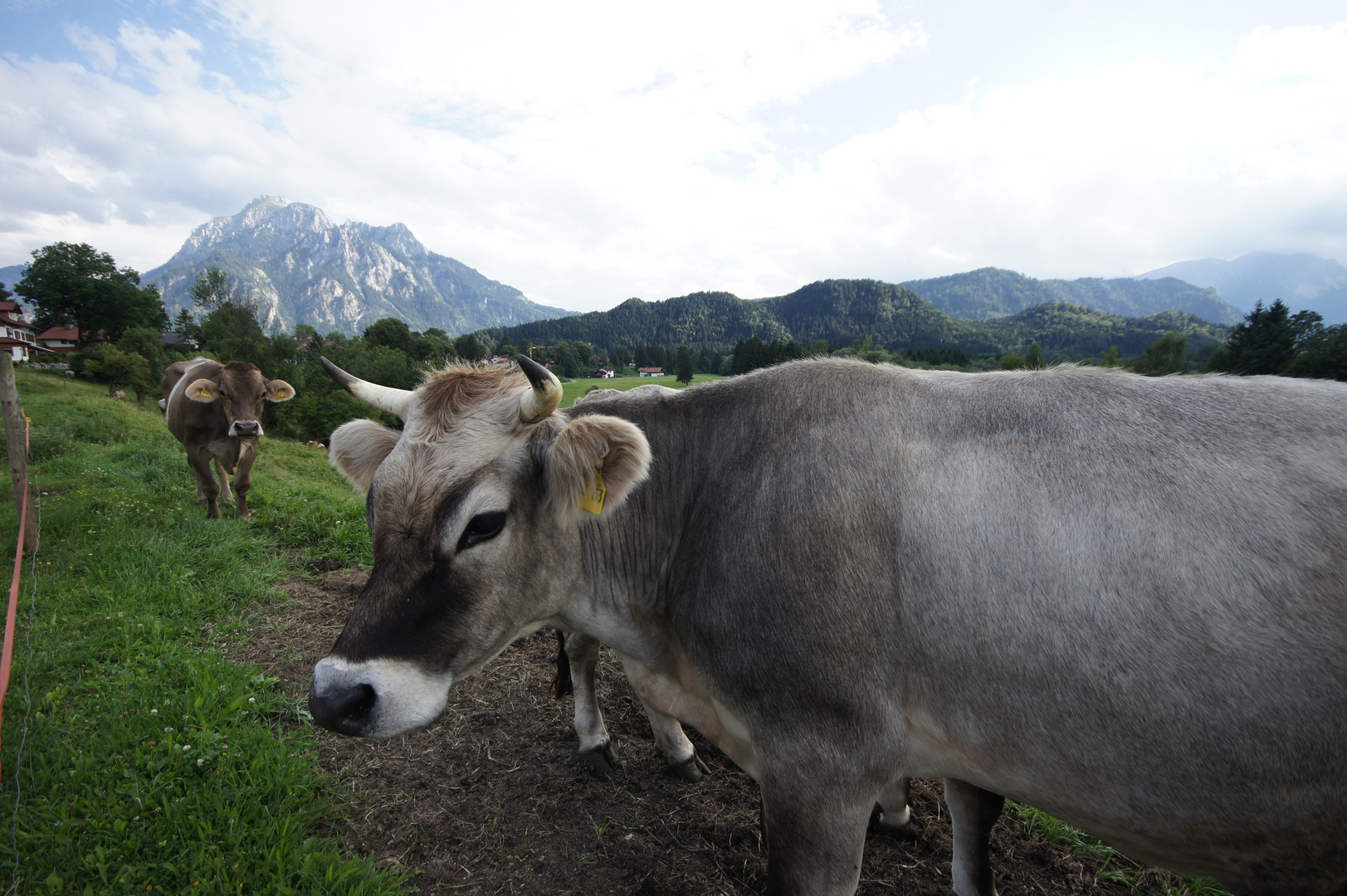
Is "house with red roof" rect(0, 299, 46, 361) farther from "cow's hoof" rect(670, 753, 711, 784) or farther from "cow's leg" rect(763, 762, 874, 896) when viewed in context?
"cow's leg" rect(763, 762, 874, 896)

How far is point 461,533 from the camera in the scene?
247 cm

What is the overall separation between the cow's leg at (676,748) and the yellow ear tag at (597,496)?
217 cm

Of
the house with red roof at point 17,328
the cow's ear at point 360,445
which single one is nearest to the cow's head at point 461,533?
the cow's ear at point 360,445

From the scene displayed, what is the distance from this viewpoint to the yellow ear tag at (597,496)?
8.52 ft

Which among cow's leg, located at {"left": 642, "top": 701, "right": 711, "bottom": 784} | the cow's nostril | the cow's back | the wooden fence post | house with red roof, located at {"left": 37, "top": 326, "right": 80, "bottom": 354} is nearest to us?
the cow's back

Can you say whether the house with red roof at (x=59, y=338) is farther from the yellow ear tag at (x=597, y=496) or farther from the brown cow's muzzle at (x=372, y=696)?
the yellow ear tag at (x=597, y=496)

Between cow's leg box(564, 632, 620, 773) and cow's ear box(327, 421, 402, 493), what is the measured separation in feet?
6.32

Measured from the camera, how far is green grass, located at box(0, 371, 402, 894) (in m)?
2.91

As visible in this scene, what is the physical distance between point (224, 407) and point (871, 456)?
11.2 metres

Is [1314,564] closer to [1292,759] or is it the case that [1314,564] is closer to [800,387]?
[1292,759]

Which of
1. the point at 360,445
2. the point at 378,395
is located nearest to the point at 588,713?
the point at 360,445

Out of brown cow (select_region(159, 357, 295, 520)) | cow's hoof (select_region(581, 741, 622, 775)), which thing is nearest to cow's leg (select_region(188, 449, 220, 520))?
brown cow (select_region(159, 357, 295, 520))

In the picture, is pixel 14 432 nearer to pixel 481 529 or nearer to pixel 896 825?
pixel 481 529

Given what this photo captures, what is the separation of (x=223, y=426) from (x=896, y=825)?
11.3m
